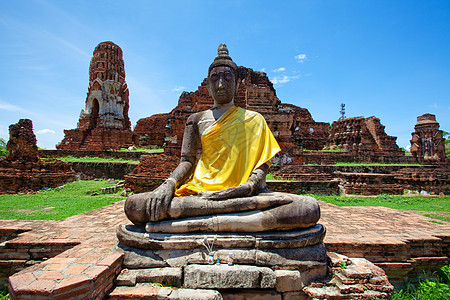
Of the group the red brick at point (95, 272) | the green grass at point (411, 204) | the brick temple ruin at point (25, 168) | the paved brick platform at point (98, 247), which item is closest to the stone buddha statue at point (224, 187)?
the red brick at point (95, 272)

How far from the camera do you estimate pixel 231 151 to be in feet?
11.3

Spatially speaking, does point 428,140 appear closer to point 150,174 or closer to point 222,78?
point 150,174

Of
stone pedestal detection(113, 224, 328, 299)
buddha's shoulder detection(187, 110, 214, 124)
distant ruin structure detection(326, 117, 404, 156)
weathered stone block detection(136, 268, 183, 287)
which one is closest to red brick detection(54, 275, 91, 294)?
stone pedestal detection(113, 224, 328, 299)

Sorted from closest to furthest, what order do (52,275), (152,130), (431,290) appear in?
(52,275)
(431,290)
(152,130)

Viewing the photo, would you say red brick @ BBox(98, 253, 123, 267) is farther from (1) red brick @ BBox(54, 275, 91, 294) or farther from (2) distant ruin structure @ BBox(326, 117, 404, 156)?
(2) distant ruin structure @ BBox(326, 117, 404, 156)

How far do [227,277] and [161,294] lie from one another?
0.64 meters

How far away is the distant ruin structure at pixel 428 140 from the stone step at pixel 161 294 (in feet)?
89.0

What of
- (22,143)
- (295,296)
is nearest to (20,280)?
(295,296)

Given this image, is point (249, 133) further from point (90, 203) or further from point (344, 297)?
point (90, 203)

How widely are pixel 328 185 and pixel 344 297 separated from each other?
7.59m

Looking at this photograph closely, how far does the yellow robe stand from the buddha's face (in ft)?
0.81

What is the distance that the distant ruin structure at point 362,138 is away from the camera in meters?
23.4

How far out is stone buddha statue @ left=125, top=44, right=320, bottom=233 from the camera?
276 centimetres

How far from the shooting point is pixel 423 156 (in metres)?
22.9
